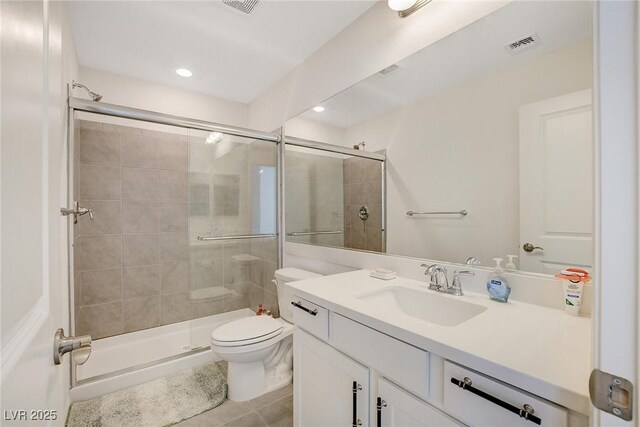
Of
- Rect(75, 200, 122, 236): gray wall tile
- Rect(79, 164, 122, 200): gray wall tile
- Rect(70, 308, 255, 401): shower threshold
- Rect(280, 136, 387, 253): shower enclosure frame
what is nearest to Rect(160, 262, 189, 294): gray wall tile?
Rect(70, 308, 255, 401): shower threshold

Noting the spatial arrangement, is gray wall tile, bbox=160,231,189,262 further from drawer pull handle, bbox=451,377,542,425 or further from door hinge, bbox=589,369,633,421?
door hinge, bbox=589,369,633,421

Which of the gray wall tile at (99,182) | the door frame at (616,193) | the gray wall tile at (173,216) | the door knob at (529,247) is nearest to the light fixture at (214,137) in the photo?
the gray wall tile at (173,216)

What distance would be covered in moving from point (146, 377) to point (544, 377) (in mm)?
2361

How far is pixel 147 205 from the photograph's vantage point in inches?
103

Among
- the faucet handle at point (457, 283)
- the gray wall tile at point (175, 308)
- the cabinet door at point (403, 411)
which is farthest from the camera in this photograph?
the gray wall tile at point (175, 308)

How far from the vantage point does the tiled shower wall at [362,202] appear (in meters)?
1.70

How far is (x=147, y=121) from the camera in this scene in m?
1.87

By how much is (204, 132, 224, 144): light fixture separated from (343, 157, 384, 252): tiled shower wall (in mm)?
1164

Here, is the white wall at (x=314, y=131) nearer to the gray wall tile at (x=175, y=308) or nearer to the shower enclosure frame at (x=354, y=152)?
the shower enclosure frame at (x=354, y=152)

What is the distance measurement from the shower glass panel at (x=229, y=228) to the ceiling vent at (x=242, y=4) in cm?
95

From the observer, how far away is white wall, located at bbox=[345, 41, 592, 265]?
1.06m

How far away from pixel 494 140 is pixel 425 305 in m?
0.79

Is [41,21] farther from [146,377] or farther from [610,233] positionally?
[146,377]

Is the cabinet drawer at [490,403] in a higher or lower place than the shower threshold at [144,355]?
higher
